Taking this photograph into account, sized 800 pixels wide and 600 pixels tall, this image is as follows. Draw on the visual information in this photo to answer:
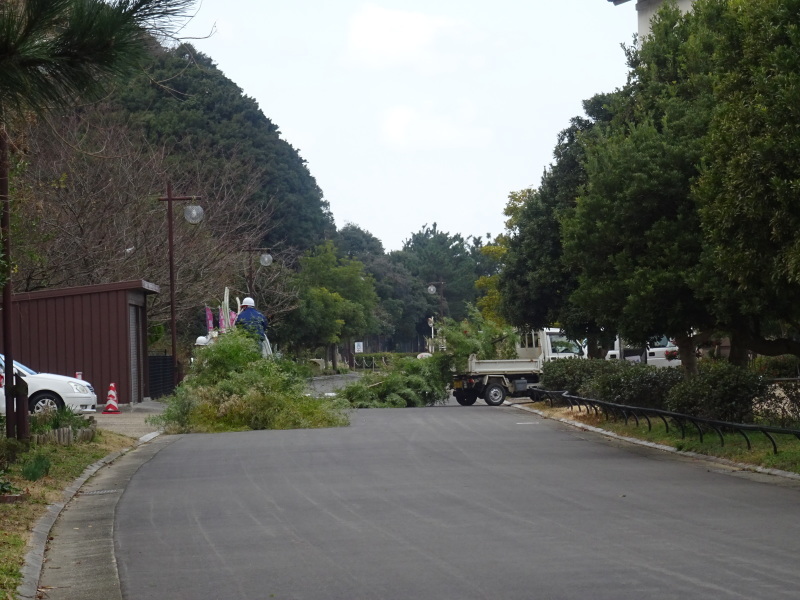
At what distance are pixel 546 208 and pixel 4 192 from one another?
73.9 ft

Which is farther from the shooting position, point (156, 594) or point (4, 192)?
point (4, 192)

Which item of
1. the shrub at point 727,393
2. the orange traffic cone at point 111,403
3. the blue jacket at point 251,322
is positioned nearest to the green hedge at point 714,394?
the shrub at point 727,393

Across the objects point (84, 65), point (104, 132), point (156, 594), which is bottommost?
point (156, 594)

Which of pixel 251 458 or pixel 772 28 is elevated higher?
pixel 772 28

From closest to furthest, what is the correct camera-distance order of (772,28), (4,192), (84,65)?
1. (84,65)
2. (772,28)
3. (4,192)

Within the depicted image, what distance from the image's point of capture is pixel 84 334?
108 ft

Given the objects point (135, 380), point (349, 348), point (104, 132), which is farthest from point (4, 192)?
point (349, 348)

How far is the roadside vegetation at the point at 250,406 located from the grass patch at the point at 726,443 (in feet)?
22.6

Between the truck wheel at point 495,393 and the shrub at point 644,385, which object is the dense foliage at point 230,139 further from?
the shrub at point 644,385

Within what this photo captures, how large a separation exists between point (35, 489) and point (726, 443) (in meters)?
10.1

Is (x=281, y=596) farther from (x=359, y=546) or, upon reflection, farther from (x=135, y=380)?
(x=135, y=380)

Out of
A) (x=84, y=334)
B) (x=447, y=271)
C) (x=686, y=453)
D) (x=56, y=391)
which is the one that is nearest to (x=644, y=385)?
(x=686, y=453)

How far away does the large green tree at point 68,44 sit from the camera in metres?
8.46

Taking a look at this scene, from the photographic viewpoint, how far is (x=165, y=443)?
74.6 ft
